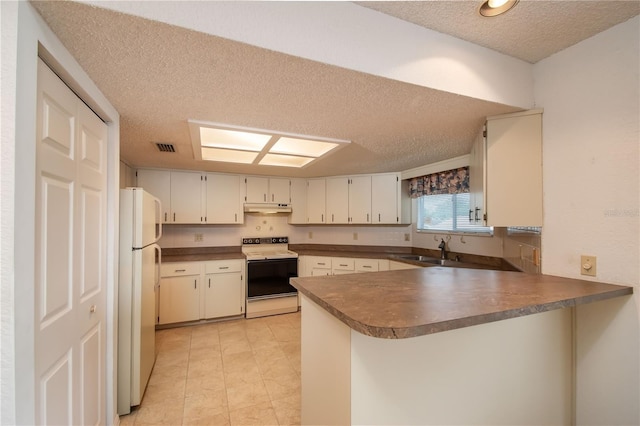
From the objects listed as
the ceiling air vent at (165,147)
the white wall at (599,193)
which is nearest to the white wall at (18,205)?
the ceiling air vent at (165,147)

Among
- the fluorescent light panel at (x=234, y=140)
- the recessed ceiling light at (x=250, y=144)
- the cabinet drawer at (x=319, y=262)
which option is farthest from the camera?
the cabinet drawer at (x=319, y=262)

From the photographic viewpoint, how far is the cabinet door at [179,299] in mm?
3146

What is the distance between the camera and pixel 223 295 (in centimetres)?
346

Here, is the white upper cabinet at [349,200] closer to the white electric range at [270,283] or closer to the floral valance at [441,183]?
the floral valance at [441,183]

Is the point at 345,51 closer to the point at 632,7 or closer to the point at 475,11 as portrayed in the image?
the point at 475,11

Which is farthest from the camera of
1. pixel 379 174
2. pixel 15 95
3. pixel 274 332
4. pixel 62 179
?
pixel 379 174

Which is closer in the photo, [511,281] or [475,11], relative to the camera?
[475,11]

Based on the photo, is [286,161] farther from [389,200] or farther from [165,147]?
[389,200]

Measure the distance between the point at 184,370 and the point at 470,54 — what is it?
3.22 metres

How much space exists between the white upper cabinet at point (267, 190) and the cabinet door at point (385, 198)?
1362 millimetres

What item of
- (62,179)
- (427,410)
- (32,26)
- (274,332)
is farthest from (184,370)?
(32,26)

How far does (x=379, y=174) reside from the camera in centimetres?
391

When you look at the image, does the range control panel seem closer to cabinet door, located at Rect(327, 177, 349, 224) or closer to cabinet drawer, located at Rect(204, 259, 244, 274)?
cabinet drawer, located at Rect(204, 259, 244, 274)

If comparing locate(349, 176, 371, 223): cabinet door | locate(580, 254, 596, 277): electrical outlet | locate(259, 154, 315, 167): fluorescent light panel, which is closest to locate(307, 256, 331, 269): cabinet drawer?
locate(349, 176, 371, 223): cabinet door
